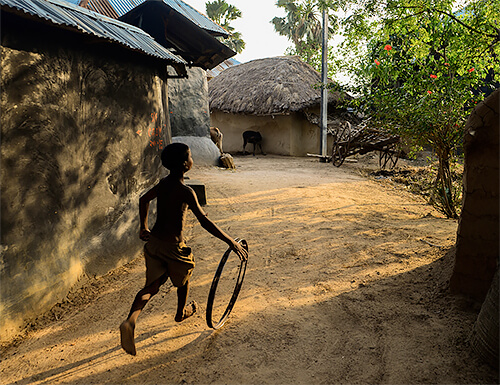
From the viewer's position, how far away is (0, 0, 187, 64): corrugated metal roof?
2789 mm

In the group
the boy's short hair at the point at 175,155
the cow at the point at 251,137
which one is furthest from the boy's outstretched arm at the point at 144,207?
the cow at the point at 251,137

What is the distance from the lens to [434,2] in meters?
5.86

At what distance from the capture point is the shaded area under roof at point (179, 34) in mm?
6957

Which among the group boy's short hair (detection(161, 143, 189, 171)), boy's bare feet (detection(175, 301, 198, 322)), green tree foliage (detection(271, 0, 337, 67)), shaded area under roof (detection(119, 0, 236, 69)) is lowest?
boy's bare feet (detection(175, 301, 198, 322))

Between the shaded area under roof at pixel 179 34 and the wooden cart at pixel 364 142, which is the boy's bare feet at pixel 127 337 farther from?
the wooden cart at pixel 364 142

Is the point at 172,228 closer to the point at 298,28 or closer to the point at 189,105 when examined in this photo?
the point at 189,105

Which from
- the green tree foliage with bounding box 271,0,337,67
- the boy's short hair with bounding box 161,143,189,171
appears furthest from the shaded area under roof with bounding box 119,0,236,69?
the green tree foliage with bounding box 271,0,337,67

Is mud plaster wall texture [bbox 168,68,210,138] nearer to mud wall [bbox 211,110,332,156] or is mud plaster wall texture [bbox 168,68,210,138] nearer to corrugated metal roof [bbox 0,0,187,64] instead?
mud wall [bbox 211,110,332,156]

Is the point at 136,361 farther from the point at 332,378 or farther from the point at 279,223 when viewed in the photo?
the point at 279,223

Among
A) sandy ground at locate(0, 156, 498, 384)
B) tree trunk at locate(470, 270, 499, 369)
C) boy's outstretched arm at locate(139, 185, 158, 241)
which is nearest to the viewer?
tree trunk at locate(470, 270, 499, 369)

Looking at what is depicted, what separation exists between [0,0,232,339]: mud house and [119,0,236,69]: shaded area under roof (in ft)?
8.48

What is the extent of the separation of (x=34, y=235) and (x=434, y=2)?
652cm

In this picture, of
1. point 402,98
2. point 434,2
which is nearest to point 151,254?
point 402,98

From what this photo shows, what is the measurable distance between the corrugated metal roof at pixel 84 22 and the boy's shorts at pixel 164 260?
1.94 metres
